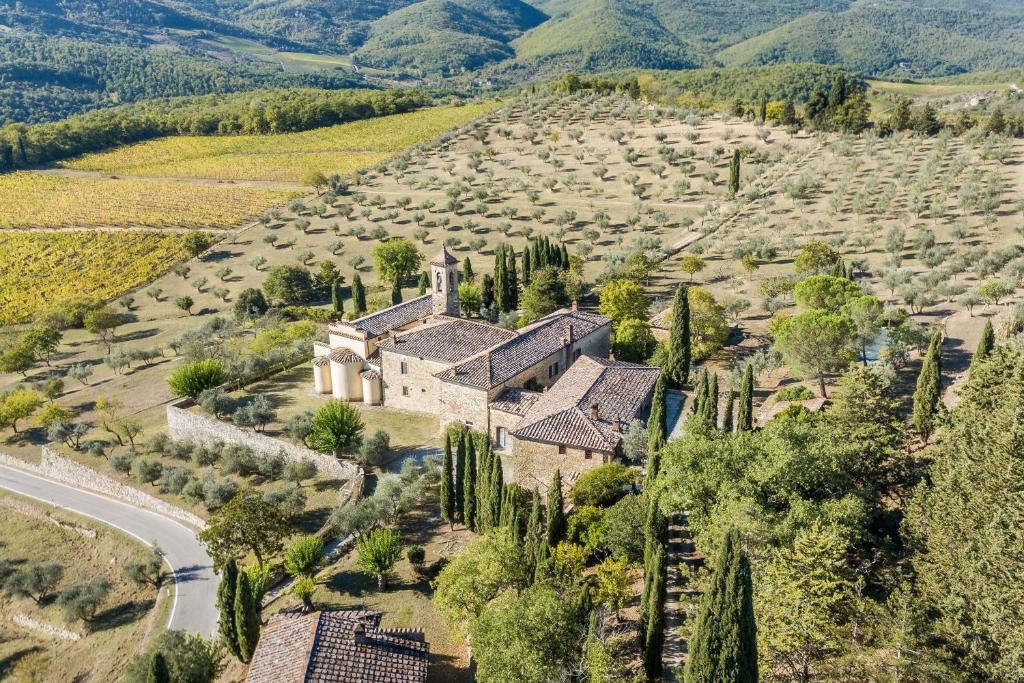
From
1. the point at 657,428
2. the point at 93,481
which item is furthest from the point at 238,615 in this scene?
the point at 93,481

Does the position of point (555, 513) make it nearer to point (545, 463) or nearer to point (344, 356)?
point (545, 463)

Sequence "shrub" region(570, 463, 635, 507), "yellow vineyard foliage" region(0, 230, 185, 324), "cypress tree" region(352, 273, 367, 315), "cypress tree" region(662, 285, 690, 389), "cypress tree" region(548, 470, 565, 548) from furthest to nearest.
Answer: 1. "yellow vineyard foliage" region(0, 230, 185, 324)
2. "cypress tree" region(352, 273, 367, 315)
3. "cypress tree" region(662, 285, 690, 389)
4. "shrub" region(570, 463, 635, 507)
5. "cypress tree" region(548, 470, 565, 548)

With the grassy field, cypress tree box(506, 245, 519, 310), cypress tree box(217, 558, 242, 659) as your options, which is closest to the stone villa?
cypress tree box(506, 245, 519, 310)

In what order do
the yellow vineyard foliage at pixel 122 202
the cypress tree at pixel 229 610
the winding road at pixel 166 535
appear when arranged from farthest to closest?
the yellow vineyard foliage at pixel 122 202, the winding road at pixel 166 535, the cypress tree at pixel 229 610

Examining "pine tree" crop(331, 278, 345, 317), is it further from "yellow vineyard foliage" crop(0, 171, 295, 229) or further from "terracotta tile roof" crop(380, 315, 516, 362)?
"yellow vineyard foliage" crop(0, 171, 295, 229)

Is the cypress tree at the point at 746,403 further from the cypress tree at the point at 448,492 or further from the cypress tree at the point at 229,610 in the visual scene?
the cypress tree at the point at 229,610

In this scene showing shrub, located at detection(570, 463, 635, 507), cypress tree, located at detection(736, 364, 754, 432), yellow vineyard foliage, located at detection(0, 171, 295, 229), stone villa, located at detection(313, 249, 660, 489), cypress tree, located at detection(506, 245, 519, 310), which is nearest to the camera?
shrub, located at detection(570, 463, 635, 507)

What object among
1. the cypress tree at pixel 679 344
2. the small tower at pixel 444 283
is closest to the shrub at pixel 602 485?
the cypress tree at pixel 679 344

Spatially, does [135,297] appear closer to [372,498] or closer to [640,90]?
[372,498]

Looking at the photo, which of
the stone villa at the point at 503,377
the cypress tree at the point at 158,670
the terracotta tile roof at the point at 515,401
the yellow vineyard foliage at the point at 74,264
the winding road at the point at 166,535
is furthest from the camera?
the yellow vineyard foliage at the point at 74,264
